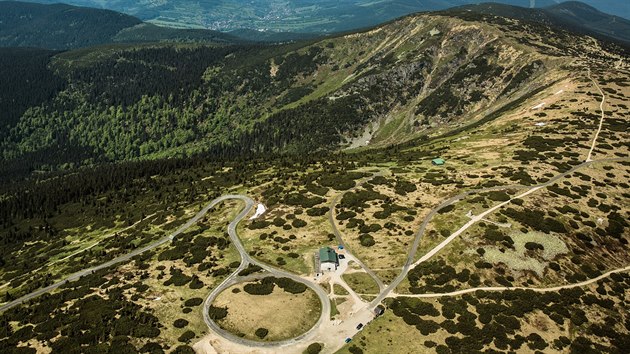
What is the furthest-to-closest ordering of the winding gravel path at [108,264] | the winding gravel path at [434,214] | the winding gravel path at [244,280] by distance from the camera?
the winding gravel path at [108,264]
the winding gravel path at [434,214]
the winding gravel path at [244,280]

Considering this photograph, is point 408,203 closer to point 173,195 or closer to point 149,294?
point 149,294

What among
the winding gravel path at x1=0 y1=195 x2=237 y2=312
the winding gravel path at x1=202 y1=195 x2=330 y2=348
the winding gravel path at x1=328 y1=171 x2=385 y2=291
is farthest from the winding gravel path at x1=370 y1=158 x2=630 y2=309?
the winding gravel path at x1=0 y1=195 x2=237 y2=312

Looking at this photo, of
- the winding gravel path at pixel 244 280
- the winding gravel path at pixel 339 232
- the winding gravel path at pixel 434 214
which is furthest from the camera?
the winding gravel path at pixel 339 232

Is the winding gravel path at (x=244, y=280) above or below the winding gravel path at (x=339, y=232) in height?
below

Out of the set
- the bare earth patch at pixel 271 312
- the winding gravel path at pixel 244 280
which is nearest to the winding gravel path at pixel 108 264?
the winding gravel path at pixel 244 280

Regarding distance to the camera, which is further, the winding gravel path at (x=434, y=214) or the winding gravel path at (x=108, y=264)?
the winding gravel path at (x=108, y=264)

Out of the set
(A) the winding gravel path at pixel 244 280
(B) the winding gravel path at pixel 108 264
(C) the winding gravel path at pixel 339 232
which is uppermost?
(C) the winding gravel path at pixel 339 232

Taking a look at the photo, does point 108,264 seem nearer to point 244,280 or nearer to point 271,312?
point 244,280

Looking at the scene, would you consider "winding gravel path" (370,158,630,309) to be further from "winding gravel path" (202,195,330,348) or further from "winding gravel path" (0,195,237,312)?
"winding gravel path" (0,195,237,312)

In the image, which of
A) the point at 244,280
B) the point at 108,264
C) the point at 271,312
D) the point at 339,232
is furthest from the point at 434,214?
the point at 108,264

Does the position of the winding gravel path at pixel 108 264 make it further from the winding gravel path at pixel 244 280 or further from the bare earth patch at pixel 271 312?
the bare earth patch at pixel 271 312

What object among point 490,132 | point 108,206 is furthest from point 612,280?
point 108,206
